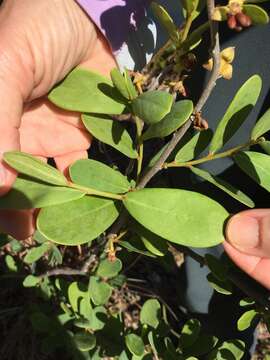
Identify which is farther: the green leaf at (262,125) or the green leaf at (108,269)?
the green leaf at (108,269)

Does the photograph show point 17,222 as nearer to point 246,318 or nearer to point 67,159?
point 67,159

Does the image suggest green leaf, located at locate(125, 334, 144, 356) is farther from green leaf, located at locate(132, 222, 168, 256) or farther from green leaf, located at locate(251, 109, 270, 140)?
green leaf, located at locate(251, 109, 270, 140)

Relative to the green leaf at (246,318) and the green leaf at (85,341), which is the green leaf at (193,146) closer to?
the green leaf at (246,318)

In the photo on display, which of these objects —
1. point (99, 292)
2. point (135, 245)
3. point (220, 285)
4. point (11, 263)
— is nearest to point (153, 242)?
point (135, 245)

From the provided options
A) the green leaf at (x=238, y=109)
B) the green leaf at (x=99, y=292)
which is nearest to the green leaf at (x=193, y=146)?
the green leaf at (x=238, y=109)

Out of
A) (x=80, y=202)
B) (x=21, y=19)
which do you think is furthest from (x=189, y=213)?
(x=21, y=19)

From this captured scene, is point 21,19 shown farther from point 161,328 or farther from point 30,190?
point 161,328
